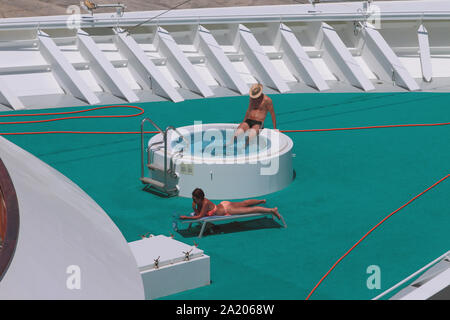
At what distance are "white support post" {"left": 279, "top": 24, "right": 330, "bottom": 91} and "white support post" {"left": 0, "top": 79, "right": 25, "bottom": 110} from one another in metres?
7.20

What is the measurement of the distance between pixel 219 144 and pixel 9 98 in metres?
6.10

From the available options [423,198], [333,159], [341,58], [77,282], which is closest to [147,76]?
[341,58]

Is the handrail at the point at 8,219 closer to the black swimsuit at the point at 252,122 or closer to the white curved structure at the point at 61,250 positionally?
the white curved structure at the point at 61,250

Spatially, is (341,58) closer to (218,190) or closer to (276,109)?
(276,109)

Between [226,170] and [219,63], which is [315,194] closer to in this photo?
[226,170]

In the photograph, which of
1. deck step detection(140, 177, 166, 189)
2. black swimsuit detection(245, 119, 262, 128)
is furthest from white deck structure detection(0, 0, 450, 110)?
deck step detection(140, 177, 166, 189)

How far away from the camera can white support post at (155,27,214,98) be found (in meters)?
17.5

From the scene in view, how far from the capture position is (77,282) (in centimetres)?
479

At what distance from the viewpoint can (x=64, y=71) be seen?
54.6 ft

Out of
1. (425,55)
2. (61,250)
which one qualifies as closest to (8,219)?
(61,250)

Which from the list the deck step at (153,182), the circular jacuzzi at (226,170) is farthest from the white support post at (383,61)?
the deck step at (153,182)

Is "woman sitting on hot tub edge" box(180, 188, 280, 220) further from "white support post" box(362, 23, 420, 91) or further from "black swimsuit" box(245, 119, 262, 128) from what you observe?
"white support post" box(362, 23, 420, 91)

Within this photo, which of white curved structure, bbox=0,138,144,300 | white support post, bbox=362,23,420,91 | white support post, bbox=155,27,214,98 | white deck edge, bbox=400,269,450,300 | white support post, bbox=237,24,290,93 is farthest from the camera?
white support post, bbox=362,23,420,91

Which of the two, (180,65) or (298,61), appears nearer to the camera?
(180,65)
